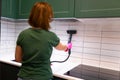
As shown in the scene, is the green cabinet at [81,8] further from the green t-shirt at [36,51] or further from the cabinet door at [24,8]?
the green t-shirt at [36,51]

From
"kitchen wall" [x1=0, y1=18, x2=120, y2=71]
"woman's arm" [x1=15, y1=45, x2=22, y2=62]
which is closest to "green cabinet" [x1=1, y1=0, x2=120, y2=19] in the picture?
"kitchen wall" [x1=0, y1=18, x2=120, y2=71]

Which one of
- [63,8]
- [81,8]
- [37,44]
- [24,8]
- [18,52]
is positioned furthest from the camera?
[24,8]

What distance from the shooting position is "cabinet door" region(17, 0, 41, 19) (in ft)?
5.42

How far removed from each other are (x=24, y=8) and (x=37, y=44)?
2.76 ft

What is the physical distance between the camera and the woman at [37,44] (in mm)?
1016

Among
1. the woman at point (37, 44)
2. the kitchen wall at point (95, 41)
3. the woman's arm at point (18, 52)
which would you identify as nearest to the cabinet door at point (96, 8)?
the kitchen wall at point (95, 41)

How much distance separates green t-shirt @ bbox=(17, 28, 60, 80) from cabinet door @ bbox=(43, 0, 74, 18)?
0.38 m

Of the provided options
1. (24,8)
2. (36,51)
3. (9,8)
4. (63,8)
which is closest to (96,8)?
(63,8)

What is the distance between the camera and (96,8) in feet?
3.92

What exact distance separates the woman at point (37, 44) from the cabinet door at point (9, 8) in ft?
2.71

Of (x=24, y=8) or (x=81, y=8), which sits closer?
(x=81, y=8)

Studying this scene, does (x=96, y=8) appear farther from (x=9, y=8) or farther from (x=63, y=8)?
(x=9, y=8)

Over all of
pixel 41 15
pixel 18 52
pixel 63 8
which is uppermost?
pixel 63 8

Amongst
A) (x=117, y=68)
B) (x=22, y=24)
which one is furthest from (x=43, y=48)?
(x=22, y=24)
